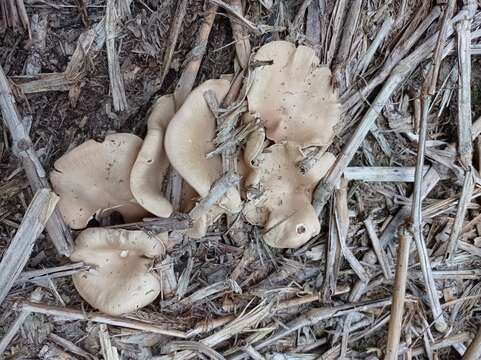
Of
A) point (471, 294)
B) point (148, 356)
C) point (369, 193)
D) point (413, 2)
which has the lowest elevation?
point (148, 356)

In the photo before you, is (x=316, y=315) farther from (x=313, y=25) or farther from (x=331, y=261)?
(x=313, y=25)

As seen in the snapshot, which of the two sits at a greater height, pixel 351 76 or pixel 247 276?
pixel 351 76

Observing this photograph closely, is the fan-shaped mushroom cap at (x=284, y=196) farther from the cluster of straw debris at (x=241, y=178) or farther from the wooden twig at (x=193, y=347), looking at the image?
the wooden twig at (x=193, y=347)

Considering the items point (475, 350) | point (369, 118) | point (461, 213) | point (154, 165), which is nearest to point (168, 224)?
point (154, 165)

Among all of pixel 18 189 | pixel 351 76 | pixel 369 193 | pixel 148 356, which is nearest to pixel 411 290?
pixel 369 193

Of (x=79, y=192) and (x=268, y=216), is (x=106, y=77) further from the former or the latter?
(x=268, y=216)

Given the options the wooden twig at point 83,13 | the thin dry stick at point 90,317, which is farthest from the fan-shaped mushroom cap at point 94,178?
the wooden twig at point 83,13
